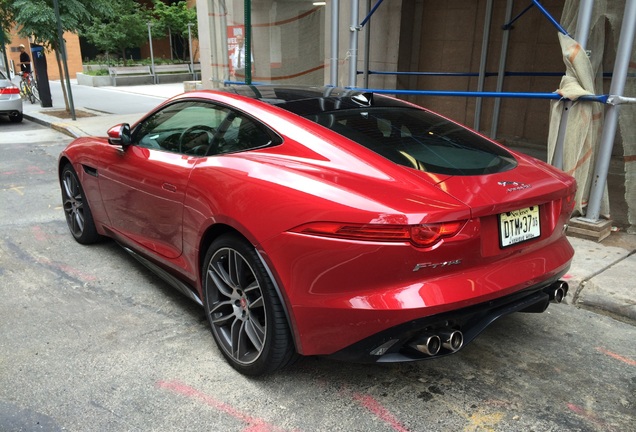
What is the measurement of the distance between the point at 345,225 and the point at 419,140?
0.92 m

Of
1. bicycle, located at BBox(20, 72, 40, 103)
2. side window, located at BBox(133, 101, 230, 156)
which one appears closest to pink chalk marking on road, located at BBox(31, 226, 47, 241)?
side window, located at BBox(133, 101, 230, 156)

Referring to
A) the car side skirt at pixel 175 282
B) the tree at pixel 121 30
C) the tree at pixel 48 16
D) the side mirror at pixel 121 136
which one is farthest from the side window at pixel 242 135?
the tree at pixel 121 30

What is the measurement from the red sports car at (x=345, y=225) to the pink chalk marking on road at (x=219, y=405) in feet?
0.83

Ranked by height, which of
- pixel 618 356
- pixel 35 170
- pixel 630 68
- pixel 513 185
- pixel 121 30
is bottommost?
pixel 35 170

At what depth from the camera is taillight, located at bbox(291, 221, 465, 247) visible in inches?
88.0

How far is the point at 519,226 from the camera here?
256 cm

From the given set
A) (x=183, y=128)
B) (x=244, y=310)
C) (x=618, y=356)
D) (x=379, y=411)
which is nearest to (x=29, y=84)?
(x=183, y=128)

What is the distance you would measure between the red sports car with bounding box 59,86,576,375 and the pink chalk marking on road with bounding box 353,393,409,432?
0.36 m

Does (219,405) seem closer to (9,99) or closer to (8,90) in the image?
(9,99)

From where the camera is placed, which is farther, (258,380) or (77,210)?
(77,210)

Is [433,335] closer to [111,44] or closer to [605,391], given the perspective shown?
[605,391]

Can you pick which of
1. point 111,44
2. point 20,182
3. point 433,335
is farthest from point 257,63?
point 111,44

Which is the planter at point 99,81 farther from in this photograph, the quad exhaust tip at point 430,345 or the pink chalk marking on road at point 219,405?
the quad exhaust tip at point 430,345

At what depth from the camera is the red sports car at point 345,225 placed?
7.49 ft
